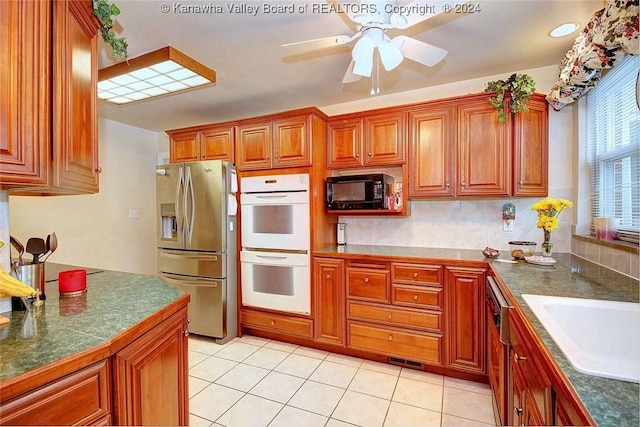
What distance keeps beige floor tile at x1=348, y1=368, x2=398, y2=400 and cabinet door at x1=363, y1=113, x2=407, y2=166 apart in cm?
182

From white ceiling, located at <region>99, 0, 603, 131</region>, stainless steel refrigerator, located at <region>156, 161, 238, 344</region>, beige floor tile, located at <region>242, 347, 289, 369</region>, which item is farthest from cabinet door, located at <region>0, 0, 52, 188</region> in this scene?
beige floor tile, located at <region>242, 347, 289, 369</region>

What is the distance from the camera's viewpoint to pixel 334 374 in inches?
93.7

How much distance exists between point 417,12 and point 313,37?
837mm

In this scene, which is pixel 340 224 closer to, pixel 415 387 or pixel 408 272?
pixel 408 272

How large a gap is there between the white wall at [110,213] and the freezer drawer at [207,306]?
146 cm

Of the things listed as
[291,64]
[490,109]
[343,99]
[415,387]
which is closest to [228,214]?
[291,64]

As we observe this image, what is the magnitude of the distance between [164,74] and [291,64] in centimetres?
101

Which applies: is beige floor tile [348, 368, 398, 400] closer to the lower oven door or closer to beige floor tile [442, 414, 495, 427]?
beige floor tile [442, 414, 495, 427]

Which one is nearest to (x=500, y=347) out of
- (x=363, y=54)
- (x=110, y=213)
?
(x=363, y=54)


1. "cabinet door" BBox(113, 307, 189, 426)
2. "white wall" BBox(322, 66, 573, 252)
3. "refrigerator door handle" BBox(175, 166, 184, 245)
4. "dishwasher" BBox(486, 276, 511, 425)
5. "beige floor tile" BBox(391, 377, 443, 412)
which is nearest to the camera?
"cabinet door" BBox(113, 307, 189, 426)

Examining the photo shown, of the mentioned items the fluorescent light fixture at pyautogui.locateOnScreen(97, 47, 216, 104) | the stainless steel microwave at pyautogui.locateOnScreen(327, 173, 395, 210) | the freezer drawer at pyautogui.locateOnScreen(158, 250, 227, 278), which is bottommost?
the freezer drawer at pyautogui.locateOnScreen(158, 250, 227, 278)

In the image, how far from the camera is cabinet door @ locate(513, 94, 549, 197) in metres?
2.37

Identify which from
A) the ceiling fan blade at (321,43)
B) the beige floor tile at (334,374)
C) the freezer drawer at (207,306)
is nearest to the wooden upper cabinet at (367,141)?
the ceiling fan blade at (321,43)

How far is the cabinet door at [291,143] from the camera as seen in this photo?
279 cm
